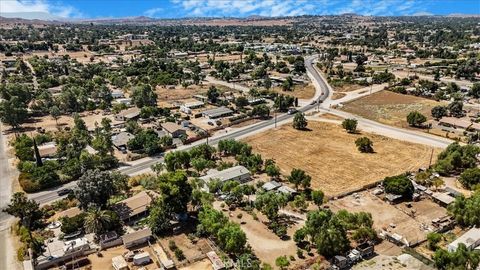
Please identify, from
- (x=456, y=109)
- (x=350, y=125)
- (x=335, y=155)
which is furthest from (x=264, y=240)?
(x=456, y=109)

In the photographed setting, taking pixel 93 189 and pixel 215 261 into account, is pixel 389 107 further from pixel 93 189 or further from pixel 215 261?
pixel 93 189

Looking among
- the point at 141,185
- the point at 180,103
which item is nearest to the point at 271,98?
the point at 180,103

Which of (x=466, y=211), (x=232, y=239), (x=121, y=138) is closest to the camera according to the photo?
(x=232, y=239)

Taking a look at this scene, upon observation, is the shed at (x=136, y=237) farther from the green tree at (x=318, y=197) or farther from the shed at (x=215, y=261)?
the green tree at (x=318, y=197)

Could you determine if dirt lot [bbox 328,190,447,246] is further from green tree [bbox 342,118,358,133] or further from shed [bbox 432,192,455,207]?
green tree [bbox 342,118,358,133]

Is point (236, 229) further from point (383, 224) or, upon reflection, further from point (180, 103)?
point (180, 103)

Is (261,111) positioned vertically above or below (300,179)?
above

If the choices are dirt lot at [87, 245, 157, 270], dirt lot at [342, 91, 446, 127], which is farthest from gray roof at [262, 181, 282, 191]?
dirt lot at [342, 91, 446, 127]
